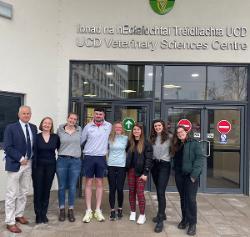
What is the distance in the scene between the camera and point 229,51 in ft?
29.1

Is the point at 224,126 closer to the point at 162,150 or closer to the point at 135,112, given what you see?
the point at 135,112

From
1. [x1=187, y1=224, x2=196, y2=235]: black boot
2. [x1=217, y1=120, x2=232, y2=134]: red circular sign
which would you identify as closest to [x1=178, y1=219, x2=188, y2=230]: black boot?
[x1=187, y1=224, x2=196, y2=235]: black boot

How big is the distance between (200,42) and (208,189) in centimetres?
347

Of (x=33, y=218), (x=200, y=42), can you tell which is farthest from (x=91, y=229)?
(x=200, y=42)

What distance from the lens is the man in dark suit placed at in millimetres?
5703

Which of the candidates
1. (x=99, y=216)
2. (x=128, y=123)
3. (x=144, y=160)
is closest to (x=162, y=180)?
(x=144, y=160)

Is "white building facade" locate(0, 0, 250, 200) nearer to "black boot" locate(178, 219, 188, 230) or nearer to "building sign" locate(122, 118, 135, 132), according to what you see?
"building sign" locate(122, 118, 135, 132)

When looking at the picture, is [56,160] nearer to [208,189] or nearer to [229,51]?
[208,189]

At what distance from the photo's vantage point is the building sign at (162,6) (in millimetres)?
8836

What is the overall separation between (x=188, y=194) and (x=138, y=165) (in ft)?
3.02

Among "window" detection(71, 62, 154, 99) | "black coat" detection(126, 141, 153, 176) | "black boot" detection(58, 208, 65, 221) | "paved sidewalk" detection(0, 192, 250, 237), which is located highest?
"window" detection(71, 62, 154, 99)

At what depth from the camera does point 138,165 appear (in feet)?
20.2

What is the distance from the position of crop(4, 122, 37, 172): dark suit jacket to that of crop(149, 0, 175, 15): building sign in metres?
4.66

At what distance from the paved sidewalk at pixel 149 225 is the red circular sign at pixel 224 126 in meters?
1.82
